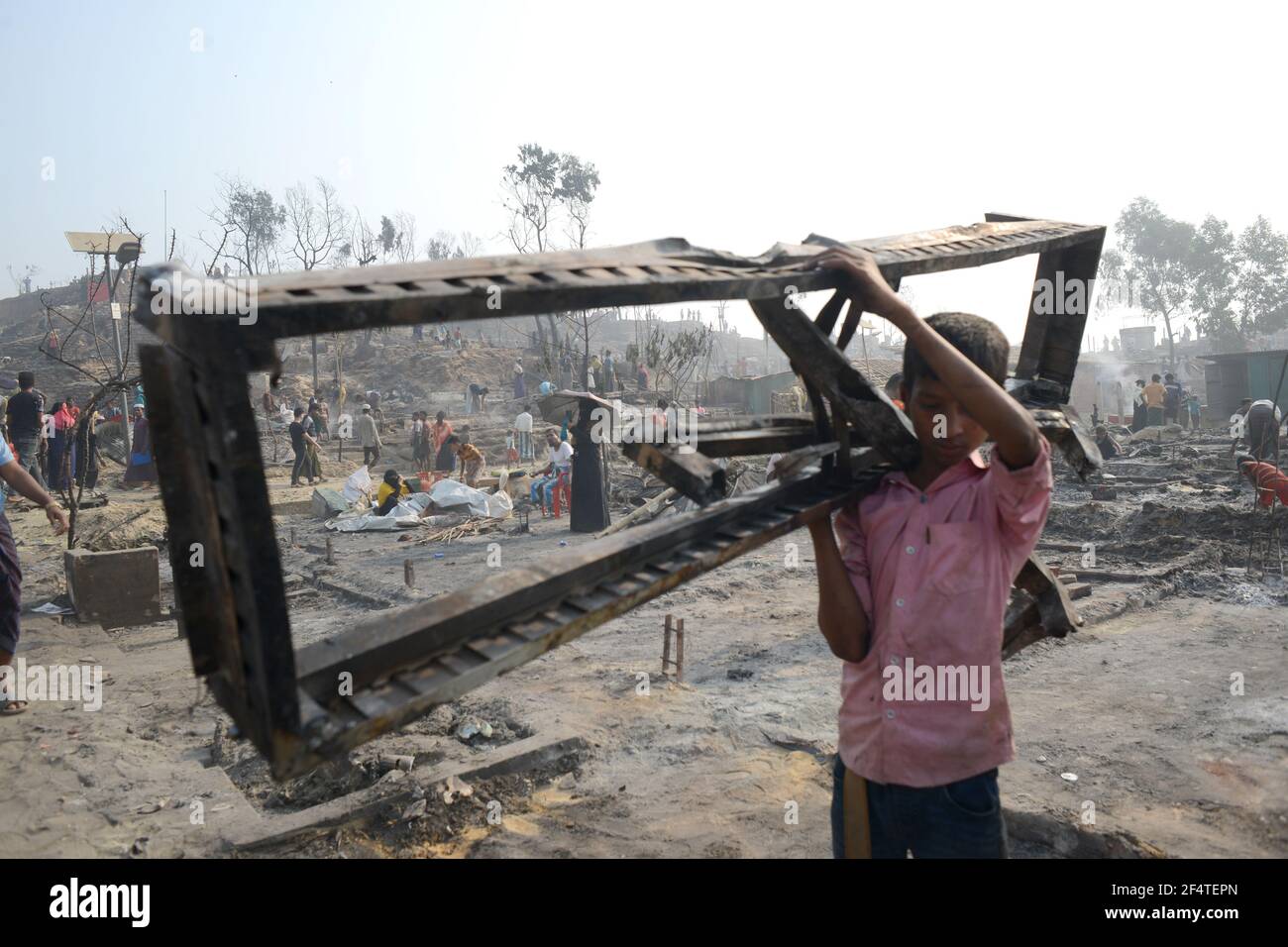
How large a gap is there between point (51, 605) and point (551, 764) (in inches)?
262

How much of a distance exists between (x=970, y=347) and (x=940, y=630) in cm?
66

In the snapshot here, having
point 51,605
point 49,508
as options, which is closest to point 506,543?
point 51,605

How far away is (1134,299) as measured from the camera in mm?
55375

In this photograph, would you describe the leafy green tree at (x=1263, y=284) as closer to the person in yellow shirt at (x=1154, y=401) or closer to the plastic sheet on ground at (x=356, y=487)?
the person in yellow shirt at (x=1154, y=401)

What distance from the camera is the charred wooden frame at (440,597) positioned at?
1.14 meters

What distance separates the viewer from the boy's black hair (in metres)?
1.99

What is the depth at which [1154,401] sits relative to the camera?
24.6 m

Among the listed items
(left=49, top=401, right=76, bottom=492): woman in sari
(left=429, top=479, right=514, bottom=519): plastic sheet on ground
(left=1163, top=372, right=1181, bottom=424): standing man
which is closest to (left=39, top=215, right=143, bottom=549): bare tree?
(left=49, top=401, right=76, bottom=492): woman in sari

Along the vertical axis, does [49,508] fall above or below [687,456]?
below

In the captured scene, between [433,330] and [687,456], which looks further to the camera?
[433,330]

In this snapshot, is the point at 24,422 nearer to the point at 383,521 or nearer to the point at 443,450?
the point at 383,521

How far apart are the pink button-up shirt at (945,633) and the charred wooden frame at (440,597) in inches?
7.1

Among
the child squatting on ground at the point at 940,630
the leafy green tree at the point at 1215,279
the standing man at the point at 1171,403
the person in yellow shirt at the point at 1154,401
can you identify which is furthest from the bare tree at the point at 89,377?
the leafy green tree at the point at 1215,279
